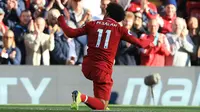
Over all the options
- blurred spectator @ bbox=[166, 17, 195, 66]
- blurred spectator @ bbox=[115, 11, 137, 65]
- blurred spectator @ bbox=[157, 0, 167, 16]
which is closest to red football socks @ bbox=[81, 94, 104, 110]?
blurred spectator @ bbox=[115, 11, 137, 65]

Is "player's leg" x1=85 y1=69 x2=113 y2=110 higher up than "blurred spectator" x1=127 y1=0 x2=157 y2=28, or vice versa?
"blurred spectator" x1=127 y1=0 x2=157 y2=28

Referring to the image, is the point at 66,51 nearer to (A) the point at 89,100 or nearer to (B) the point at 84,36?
(B) the point at 84,36

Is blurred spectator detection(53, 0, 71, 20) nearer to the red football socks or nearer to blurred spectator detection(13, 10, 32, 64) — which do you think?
blurred spectator detection(13, 10, 32, 64)

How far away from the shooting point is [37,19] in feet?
53.2

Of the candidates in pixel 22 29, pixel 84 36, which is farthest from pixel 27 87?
pixel 84 36

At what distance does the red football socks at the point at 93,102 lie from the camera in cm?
1102

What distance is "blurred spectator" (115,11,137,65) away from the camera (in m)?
16.9

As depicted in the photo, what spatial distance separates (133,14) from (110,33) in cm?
578

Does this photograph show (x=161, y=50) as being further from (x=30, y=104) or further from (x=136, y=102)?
(x=30, y=104)

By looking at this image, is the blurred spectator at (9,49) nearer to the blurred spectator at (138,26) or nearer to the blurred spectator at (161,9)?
the blurred spectator at (138,26)

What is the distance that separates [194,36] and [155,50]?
4.91ft

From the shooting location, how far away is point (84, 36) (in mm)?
16797

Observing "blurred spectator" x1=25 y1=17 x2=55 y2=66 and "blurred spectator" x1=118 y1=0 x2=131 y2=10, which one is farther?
"blurred spectator" x1=118 y1=0 x2=131 y2=10

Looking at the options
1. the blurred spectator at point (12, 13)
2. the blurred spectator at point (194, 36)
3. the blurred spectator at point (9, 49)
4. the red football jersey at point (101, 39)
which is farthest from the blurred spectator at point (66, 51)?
the red football jersey at point (101, 39)
